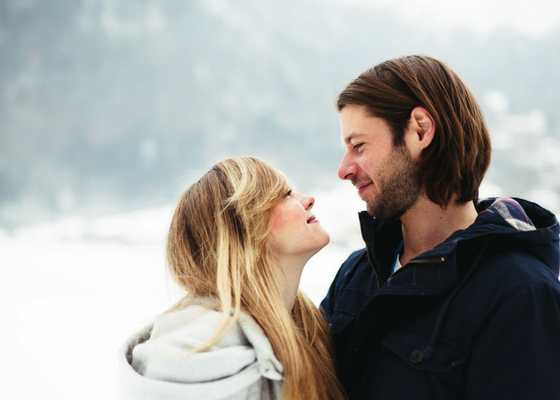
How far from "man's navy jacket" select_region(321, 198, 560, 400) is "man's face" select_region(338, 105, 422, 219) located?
11.0 inches

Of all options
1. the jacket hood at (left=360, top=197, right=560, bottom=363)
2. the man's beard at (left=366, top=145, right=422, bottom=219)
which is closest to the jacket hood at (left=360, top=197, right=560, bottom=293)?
the jacket hood at (left=360, top=197, right=560, bottom=363)

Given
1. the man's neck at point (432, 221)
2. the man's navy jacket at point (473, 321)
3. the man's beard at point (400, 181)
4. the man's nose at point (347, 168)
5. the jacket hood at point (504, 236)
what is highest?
the man's nose at point (347, 168)

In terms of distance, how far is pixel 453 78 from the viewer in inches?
63.9

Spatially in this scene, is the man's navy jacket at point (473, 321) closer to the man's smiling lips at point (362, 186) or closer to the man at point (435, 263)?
the man at point (435, 263)

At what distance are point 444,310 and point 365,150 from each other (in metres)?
0.61

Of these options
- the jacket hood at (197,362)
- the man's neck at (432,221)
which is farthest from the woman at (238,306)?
the man's neck at (432,221)

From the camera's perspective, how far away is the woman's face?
1.53m

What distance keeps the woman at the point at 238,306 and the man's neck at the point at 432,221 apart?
303mm

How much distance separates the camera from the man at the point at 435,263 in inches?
45.7

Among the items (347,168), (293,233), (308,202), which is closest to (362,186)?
(347,168)

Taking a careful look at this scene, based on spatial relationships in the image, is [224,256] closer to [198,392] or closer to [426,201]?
[198,392]

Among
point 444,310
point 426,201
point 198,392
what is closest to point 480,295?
point 444,310

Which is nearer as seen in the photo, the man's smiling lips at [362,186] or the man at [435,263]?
the man at [435,263]

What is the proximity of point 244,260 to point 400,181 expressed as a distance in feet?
1.94
